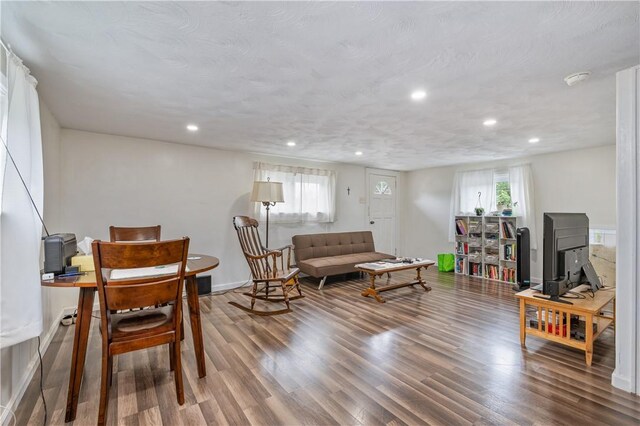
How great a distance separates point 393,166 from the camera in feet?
20.0

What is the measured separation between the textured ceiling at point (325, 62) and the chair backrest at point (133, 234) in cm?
113

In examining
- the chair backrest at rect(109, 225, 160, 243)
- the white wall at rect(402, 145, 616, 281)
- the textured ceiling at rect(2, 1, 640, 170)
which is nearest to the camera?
the textured ceiling at rect(2, 1, 640, 170)

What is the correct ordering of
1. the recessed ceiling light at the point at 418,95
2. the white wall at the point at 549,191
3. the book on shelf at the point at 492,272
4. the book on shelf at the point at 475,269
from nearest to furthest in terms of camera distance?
the recessed ceiling light at the point at 418,95, the white wall at the point at 549,191, the book on shelf at the point at 492,272, the book on shelf at the point at 475,269

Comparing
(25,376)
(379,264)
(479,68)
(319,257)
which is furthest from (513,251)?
(25,376)

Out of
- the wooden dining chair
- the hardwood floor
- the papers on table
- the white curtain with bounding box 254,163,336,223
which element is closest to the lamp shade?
the white curtain with bounding box 254,163,336,223

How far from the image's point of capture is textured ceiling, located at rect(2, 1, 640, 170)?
1.40 m

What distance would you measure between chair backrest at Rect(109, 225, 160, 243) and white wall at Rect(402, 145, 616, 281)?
210 inches

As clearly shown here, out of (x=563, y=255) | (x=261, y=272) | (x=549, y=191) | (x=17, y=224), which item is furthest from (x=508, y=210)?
(x=17, y=224)

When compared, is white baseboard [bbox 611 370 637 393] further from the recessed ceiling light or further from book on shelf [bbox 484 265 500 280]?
book on shelf [bbox 484 265 500 280]

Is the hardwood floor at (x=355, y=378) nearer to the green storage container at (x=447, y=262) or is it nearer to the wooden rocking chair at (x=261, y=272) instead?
the wooden rocking chair at (x=261, y=272)

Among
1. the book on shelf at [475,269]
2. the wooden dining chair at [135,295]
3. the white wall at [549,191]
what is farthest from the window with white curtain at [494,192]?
the wooden dining chair at [135,295]

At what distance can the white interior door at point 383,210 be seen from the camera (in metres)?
6.33

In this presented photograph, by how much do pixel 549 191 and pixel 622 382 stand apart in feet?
12.0

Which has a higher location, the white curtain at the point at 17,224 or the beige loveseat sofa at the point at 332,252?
the white curtain at the point at 17,224
